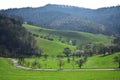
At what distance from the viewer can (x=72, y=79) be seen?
12512 cm

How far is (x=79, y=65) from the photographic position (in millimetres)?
193500

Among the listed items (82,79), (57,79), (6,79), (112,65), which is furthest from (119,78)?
(112,65)

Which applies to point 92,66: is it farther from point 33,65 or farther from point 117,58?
point 33,65

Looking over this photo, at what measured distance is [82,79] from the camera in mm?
126312

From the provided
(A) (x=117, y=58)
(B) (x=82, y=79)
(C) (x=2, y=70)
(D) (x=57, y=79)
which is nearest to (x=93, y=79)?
(B) (x=82, y=79)

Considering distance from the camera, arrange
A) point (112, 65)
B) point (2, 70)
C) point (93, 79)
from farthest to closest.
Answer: point (112, 65), point (2, 70), point (93, 79)

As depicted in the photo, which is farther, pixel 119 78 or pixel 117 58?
pixel 117 58

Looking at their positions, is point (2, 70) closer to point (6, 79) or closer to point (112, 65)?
point (6, 79)

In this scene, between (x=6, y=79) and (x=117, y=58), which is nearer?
(x=6, y=79)

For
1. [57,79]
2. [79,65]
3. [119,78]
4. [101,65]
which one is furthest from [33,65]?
[119,78]

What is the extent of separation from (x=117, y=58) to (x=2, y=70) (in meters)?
81.4

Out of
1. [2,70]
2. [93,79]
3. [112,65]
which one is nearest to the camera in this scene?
[93,79]

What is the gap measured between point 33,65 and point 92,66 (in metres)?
43.0

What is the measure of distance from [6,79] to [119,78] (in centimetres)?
5198
